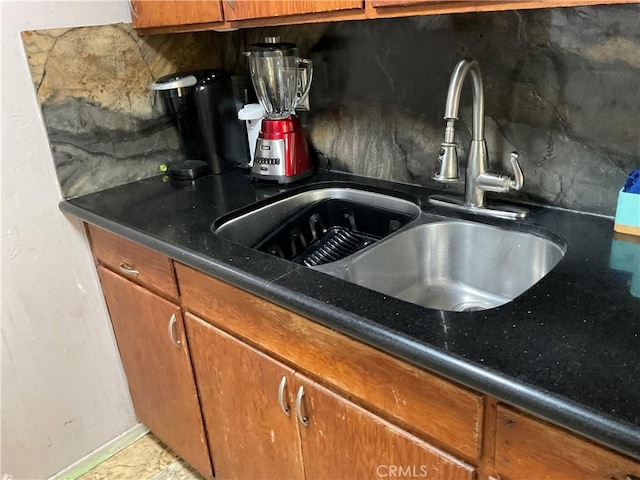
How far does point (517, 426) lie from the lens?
770 millimetres

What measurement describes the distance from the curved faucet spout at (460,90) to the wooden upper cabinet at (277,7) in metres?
0.24

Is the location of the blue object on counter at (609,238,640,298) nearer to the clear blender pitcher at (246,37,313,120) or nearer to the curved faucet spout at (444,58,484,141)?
the curved faucet spout at (444,58,484,141)

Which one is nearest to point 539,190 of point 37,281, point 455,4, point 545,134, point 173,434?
point 545,134

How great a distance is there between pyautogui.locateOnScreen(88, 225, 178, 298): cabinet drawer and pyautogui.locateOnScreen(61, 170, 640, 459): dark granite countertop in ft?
0.28

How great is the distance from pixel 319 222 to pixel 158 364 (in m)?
0.63

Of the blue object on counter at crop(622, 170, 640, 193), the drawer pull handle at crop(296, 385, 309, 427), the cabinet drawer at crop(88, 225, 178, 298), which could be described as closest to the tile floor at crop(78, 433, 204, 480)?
the cabinet drawer at crop(88, 225, 178, 298)

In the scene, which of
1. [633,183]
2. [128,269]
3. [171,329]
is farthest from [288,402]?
[633,183]

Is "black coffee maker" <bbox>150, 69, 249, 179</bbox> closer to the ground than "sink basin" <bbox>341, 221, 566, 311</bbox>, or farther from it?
farther from it

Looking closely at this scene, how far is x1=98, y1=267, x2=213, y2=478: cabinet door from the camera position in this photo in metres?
1.49

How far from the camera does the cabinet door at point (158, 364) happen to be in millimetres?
1485

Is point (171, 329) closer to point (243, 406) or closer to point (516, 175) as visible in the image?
point (243, 406)

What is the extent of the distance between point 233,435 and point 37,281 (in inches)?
29.4

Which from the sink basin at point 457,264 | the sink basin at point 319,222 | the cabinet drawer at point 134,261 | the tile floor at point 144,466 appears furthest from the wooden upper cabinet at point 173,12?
the tile floor at point 144,466

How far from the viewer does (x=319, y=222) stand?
62.2 inches
